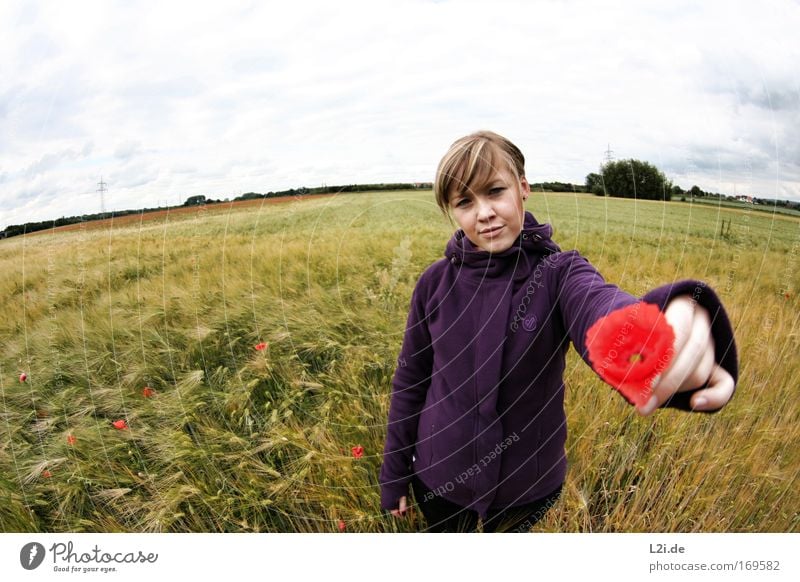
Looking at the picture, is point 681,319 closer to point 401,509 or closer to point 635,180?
point 635,180

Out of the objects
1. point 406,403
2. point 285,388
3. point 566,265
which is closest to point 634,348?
point 566,265

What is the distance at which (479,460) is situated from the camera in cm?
93

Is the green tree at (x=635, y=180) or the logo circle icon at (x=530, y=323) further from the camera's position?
the green tree at (x=635, y=180)

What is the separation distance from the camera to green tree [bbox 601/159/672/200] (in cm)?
102

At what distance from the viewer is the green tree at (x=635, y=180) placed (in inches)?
40.1

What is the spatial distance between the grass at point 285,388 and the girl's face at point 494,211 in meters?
0.25

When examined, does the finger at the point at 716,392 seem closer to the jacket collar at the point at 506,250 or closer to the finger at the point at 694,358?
the finger at the point at 694,358

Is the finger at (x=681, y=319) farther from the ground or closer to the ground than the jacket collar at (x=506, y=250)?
closer to the ground

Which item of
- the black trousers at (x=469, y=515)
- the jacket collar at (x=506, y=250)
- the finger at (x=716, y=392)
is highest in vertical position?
the jacket collar at (x=506, y=250)

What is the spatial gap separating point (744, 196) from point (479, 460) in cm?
74

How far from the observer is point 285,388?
1.19 m

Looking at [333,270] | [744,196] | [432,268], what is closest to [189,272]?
[333,270]
